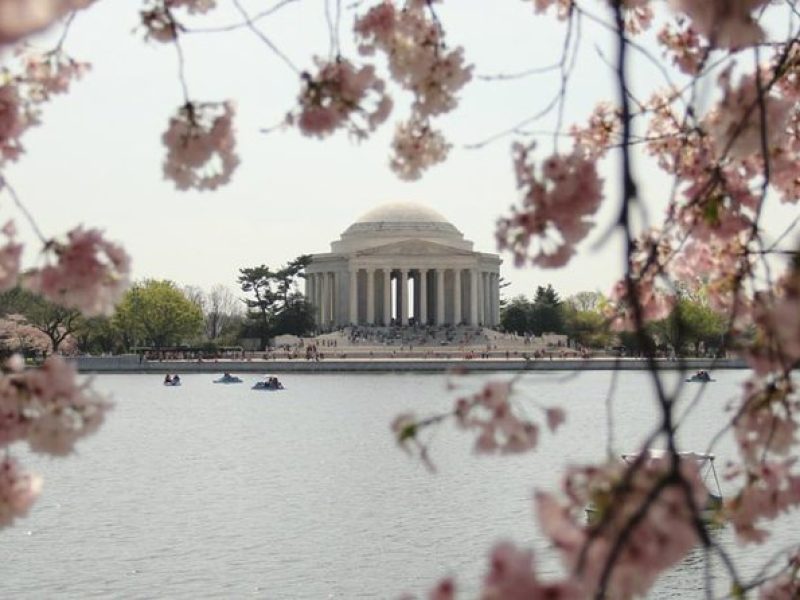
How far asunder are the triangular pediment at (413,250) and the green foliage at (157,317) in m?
14.7

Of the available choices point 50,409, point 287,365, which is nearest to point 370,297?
point 287,365

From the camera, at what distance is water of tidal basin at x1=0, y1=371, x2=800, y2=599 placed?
14.3m

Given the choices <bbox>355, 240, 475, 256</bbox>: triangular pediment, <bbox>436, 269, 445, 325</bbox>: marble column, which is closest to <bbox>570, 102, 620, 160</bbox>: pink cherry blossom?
<bbox>355, 240, 475, 256</bbox>: triangular pediment

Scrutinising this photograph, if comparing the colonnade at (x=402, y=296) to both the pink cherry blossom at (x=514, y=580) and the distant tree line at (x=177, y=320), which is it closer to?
the distant tree line at (x=177, y=320)

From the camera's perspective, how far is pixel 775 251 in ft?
10.8

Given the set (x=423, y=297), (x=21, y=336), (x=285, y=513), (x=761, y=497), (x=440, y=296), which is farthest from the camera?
(x=440, y=296)

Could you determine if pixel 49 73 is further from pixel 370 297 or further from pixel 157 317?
pixel 370 297

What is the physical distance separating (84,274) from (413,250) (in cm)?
9121

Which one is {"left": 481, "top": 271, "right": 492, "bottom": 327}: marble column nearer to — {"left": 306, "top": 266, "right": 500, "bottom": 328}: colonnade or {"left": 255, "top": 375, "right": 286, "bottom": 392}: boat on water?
{"left": 306, "top": 266, "right": 500, "bottom": 328}: colonnade

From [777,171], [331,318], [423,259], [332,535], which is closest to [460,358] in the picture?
[423,259]

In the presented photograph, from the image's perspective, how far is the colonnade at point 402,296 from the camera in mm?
96062

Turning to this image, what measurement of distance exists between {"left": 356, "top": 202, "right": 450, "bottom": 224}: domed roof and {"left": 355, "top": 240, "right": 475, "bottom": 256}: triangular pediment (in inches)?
231

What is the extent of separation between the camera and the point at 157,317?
9050 cm

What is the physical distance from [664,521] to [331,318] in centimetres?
9929
